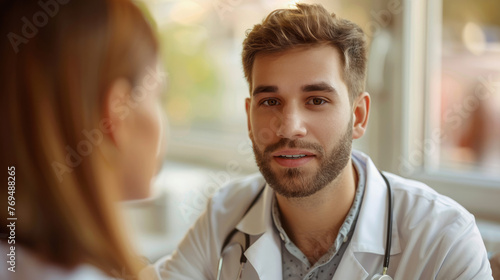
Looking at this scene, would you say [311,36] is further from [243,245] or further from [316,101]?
[243,245]

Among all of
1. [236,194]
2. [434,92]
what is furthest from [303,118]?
[434,92]

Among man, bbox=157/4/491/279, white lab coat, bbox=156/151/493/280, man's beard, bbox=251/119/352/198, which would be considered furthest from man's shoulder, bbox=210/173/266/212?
man's beard, bbox=251/119/352/198

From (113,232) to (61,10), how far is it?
13.2 inches

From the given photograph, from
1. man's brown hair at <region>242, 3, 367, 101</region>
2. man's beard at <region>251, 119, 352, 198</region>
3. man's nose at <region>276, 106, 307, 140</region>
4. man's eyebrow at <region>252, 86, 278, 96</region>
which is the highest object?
man's brown hair at <region>242, 3, 367, 101</region>

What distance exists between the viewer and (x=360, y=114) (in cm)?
120

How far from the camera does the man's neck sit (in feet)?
3.87

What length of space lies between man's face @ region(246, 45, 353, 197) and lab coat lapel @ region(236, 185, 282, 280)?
14cm

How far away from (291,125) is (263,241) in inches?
11.7

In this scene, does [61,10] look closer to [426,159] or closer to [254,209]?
[254,209]

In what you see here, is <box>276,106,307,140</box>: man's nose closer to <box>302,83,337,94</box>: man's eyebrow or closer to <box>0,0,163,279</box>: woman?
<box>302,83,337,94</box>: man's eyebrow

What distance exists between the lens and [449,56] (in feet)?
5.30

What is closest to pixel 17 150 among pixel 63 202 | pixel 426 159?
pixel 63 202

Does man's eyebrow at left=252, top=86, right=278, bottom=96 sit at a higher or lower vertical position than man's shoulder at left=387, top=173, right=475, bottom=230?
higher

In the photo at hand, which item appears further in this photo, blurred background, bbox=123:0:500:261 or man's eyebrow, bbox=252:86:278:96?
blurred background, bbox=123:0:500:261
